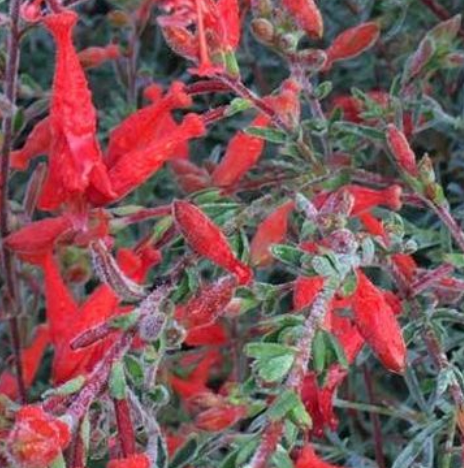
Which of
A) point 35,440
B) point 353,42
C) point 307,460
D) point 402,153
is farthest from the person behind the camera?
point 353,42

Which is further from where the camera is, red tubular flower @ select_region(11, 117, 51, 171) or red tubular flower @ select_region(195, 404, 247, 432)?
red tubular flower @ select_region(11, 117, 51, 171)

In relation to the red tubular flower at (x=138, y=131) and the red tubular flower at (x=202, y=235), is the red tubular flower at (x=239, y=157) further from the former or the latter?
→ the red tubular flower at (x=202, y=235)

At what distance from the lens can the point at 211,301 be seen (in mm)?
1382

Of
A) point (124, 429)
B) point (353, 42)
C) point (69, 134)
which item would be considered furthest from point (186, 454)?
point (353, 42)

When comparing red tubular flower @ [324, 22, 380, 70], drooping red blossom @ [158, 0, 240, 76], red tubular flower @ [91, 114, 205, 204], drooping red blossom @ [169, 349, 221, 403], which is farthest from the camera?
drooping red blossom @ [169, 349, 221, 403]

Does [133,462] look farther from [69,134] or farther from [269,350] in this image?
[69,134]

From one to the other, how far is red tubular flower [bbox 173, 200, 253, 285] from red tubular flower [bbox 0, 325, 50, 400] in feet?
1.98

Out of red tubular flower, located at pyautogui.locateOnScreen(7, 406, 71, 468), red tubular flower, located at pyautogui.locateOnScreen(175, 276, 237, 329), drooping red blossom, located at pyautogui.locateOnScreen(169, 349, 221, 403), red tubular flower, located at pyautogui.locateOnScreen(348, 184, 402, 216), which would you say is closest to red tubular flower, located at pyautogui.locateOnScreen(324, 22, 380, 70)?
red tubular flower, located at pyautogui.locateOnScreen(348, 184, 402, 216)

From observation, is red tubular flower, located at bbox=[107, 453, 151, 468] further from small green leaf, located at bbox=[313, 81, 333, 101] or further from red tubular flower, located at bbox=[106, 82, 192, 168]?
small green leaf, located at bbox=[313, 81, 333, 101]

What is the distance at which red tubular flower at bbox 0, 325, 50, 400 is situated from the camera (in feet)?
6.45

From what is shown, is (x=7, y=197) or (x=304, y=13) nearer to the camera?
(x=304, y=13)

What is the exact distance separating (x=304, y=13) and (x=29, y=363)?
2.49ft

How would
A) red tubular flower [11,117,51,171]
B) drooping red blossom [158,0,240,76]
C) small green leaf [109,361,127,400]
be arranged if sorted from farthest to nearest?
red tubular flower [11,117,51,171] → drooping red blossom [158,0,240,76] → small green leaf [109,361,127,400]

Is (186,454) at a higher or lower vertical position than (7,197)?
lower
